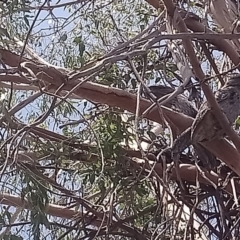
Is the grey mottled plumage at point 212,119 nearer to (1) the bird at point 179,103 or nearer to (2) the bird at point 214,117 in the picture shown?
(2) the bird at point 214,117

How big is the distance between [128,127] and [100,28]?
0.79m

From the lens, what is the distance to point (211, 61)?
236 cm

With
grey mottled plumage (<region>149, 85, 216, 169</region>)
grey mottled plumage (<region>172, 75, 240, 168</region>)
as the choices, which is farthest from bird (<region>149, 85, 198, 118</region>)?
grey mottled plumage (<region>172, 75, 240, 168</region>)

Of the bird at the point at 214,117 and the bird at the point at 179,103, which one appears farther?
the bird at the point at 179,103

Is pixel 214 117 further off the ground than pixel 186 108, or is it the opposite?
pixel 186 108

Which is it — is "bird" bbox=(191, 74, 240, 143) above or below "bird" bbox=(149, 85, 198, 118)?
below

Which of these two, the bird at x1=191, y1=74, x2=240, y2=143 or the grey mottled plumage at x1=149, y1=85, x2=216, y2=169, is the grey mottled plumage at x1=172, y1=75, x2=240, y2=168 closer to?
the bird at x1=191, y1=74, x2=240, y2=143

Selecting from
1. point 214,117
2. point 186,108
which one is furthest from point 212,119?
point 186,108

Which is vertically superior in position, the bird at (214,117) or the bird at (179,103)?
the bird at (179,103)

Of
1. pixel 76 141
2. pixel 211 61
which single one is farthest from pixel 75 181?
pixel 211 61

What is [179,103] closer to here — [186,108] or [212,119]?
[186,108]

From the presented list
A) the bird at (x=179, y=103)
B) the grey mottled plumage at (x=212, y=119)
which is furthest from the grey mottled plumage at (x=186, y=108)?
the grey mottled plumage at (x=212, y=119)

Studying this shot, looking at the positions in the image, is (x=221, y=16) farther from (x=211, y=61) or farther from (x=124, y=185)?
(x=124, y=185)

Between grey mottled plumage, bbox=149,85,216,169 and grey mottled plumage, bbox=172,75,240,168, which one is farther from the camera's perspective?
grey mottled plumage, bbox=149,85,216,169
